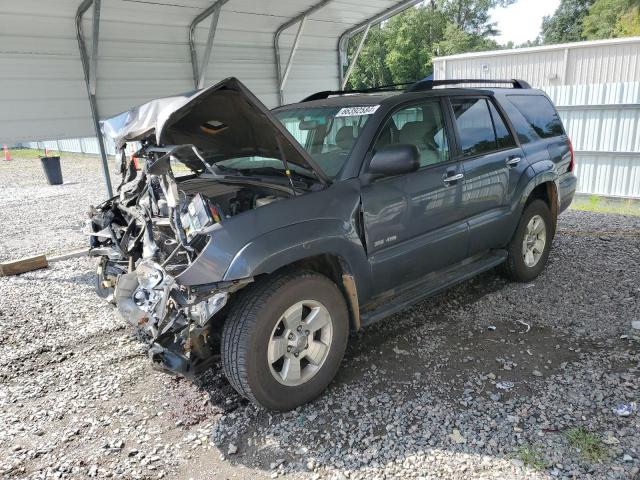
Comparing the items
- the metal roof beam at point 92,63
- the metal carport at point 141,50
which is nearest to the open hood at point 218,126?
the metal roof beam at point 92,63

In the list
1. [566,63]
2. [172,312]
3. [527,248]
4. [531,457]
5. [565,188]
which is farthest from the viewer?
[566,63]

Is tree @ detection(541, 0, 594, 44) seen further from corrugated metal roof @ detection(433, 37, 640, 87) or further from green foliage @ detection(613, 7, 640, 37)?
corrugated metal roof @ detection(433, 37, 640, 87)

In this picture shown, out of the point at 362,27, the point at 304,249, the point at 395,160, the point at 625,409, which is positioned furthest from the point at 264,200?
the point at 362,27

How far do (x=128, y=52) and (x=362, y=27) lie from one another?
448 centimetres

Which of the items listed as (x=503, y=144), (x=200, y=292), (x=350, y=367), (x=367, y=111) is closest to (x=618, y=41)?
(x=503, y=144)

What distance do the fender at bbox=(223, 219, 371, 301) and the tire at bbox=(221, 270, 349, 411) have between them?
165 millimetres

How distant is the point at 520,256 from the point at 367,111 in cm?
230

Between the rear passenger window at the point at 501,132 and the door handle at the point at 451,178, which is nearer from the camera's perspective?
the door handle at the point at 451,178

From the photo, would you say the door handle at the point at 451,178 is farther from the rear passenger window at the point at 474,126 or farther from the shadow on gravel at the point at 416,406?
the shadow on gravel at the point at 416,406

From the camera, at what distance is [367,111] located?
141 inches

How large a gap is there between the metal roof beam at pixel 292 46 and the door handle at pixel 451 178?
510 centimetres

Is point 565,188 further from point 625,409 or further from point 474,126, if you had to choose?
point 625,409

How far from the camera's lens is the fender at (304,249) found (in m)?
2.66

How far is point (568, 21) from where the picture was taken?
54.0m
